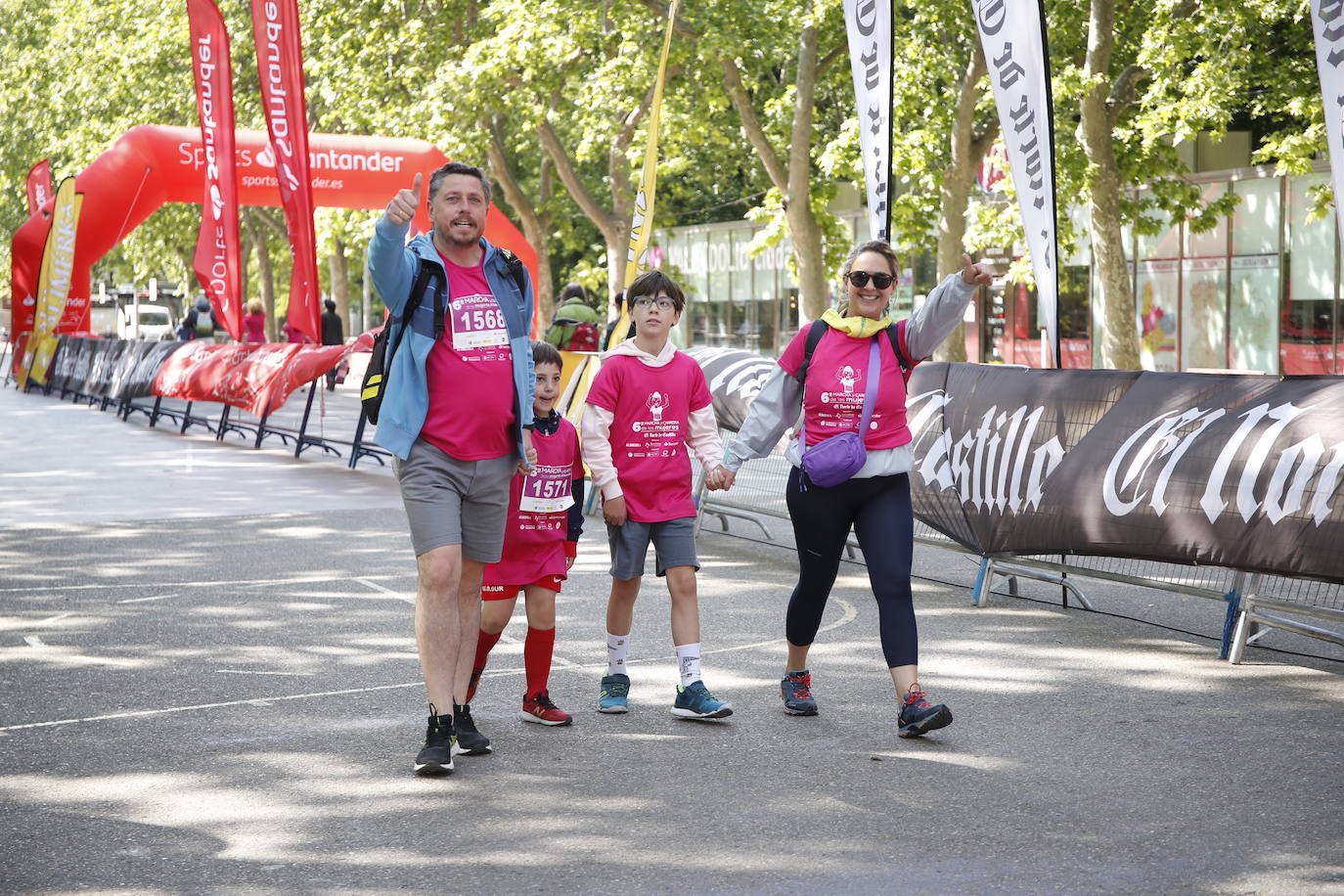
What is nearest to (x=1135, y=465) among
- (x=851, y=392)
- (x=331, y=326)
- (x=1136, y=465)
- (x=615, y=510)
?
(x=1136, y=465)

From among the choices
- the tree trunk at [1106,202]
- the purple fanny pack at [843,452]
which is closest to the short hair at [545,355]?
the purple fanny pack at [843,452]

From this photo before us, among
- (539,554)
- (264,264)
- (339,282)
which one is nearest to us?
(539,554)

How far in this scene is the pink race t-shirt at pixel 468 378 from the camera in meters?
5.20

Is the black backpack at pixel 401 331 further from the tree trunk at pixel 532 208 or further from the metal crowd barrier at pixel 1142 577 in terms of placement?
the tree trunk at pixel 532 208

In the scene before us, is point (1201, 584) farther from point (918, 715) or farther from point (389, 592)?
point (389, 592)

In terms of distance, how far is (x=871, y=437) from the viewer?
227 inches

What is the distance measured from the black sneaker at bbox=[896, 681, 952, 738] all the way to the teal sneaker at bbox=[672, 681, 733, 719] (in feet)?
2.14

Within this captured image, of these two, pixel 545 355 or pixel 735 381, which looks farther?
pixel 735 381

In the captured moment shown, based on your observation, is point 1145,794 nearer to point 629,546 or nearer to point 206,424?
point 629,546

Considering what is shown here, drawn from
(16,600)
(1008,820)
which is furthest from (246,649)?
(1008,820)

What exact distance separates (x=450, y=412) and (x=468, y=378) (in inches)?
5.0

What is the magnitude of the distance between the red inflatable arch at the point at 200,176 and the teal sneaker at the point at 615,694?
15.8 m

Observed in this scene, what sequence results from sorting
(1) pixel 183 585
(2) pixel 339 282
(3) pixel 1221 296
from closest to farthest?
(1) pixel 183 585 < (3) pixel 1221 296 < (2) pixel 339 282

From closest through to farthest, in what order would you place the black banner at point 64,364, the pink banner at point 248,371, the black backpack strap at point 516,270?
the black backpack strap at point 516,270 < the pink banner at point 248,371 < the black banner at point 64,364
